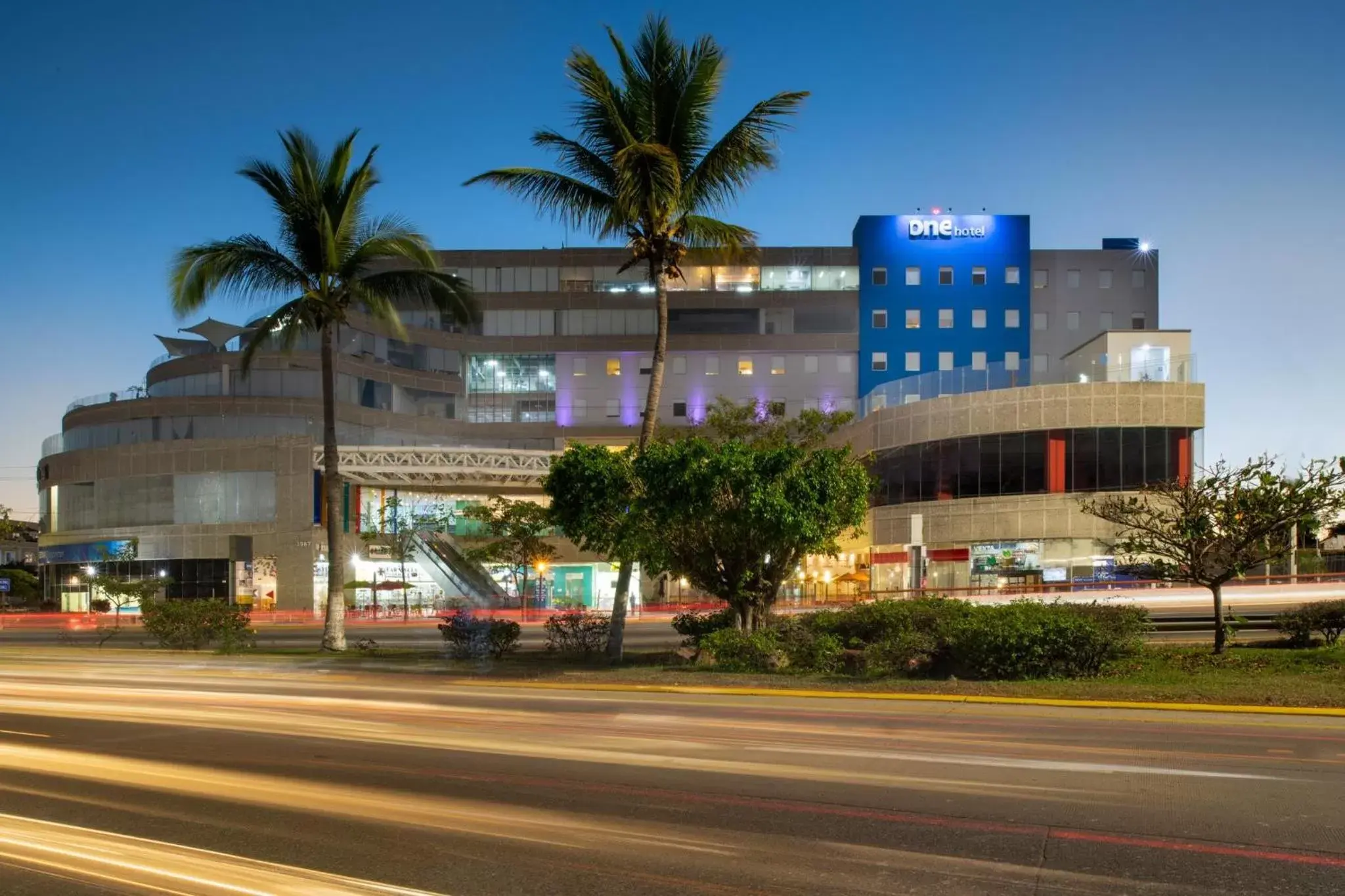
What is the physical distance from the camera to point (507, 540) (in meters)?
49.2

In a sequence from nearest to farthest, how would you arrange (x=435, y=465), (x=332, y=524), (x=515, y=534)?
(x=332, y=524) < (x=515, y=534) < (x=435, y=465)

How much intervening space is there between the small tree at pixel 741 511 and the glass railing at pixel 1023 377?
3000cm

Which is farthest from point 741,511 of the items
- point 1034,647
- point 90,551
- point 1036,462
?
point 90,551

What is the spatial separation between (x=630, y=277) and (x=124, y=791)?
7822cm

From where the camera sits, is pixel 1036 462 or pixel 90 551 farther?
pixel 90 551

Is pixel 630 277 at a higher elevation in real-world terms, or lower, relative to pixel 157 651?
higher

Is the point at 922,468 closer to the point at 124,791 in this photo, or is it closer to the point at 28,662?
the point at 28,662

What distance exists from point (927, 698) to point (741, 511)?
555cm

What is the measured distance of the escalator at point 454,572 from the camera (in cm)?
5659

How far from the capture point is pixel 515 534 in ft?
158

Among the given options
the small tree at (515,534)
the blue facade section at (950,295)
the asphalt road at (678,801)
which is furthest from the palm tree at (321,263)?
the blue facade section at (950,295)

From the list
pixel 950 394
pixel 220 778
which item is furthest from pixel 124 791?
pixel 950 394

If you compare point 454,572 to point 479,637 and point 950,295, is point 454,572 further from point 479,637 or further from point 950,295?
point 950,295

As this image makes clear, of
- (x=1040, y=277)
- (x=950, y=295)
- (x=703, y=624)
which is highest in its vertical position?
(x=1040, y=277)
